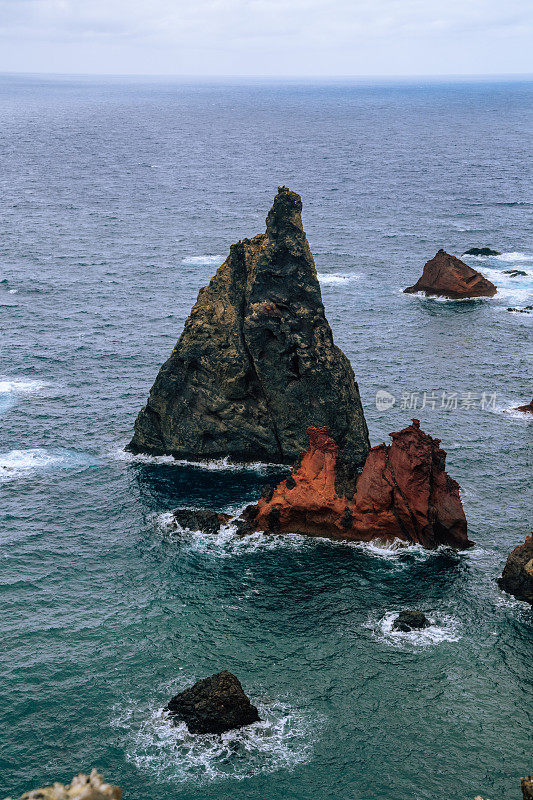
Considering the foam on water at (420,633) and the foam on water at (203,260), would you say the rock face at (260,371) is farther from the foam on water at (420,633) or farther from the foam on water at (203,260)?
the foam on water at (203,260)

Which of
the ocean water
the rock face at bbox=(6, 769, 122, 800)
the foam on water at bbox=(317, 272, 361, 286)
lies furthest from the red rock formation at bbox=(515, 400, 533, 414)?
the rock face at bbox=(6, 769, 122, 800)

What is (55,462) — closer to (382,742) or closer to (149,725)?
(149,725)

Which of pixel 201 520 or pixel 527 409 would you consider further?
pixel 527 409

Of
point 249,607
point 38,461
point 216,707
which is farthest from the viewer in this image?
point 38,461

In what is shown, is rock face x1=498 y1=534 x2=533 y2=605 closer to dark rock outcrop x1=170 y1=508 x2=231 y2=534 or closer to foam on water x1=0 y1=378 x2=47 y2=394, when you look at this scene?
dark rock outcrop x1=170 y1=508 x2=231 y2=534

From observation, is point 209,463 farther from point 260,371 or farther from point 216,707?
point 216,707

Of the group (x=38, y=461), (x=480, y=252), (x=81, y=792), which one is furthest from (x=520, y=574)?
(x=480, y=252)

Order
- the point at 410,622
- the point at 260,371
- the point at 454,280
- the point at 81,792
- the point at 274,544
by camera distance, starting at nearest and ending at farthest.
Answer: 1. the point at 81,792
2. the point at 410,622
3. the point at 274,544
4. the point at 260,371
5. the point at 454,280
